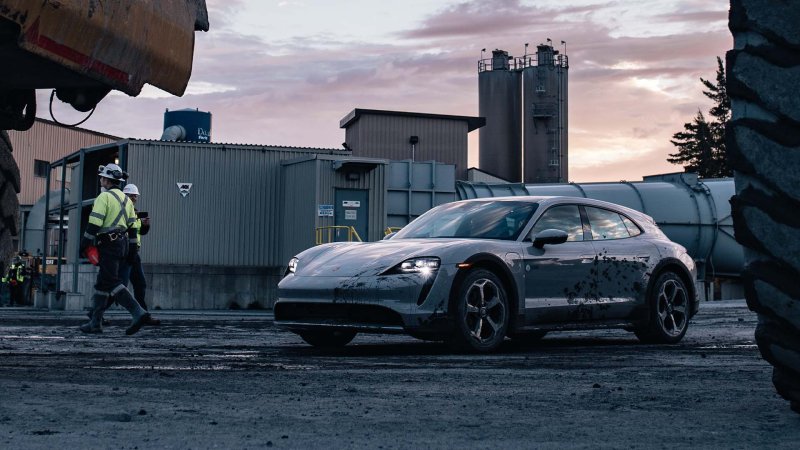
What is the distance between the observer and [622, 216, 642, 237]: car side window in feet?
36.9

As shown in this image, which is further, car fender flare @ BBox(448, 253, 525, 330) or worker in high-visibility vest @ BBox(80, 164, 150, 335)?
worker in high-visibility vest @ BBox(80, 164, 150, 335)

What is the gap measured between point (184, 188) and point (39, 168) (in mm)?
27836

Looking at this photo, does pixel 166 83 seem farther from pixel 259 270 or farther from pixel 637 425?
pixel 259 270

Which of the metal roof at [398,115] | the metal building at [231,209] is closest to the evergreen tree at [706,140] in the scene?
the metal roof at [398,115]

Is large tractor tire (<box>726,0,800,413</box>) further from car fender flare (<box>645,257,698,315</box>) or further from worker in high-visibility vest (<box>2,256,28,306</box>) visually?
worker in high-visibility vest (<box>2,256,28,306</box>)

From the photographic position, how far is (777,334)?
446 cm

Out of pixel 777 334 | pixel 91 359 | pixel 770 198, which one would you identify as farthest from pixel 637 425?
pixel 91 359

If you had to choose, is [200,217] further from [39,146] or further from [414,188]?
[39,146]

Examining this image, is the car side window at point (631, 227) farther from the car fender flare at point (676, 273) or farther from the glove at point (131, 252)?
the glove at point (131, 252)

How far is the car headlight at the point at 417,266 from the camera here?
9.05 meters

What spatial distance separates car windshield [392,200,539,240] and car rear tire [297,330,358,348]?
3.46ft

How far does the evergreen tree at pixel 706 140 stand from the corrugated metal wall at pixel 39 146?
4183 centimetres

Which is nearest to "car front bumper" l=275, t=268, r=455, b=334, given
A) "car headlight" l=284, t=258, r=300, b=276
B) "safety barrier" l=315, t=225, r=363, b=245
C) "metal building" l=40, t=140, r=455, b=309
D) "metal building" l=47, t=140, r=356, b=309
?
"car headlight" l=284, t=258, r=300, b=276

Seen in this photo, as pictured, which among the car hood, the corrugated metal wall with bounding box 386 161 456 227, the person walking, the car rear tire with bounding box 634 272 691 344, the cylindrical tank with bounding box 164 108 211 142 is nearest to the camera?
the car hood
